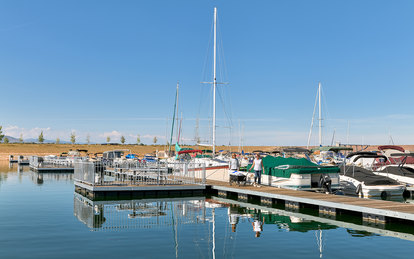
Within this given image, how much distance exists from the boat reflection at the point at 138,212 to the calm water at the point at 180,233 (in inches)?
1.6

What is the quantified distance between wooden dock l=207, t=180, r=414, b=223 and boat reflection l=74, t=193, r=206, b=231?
3255 mm

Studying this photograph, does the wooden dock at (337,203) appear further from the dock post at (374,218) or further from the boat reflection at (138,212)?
the boat reflection at (138,212)

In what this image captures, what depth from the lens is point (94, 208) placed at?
20219mm

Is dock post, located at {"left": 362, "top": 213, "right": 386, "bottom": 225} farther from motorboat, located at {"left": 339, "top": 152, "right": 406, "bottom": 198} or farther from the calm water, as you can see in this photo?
motorboat, located at {"left": 339, "top": 152, "right": 406, "bottom": 198}

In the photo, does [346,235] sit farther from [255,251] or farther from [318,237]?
[255,251]

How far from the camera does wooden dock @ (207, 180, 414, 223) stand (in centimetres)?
1570

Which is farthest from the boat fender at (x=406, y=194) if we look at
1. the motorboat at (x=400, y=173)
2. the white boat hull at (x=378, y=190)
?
the white boat hull at (x=378, y=190)

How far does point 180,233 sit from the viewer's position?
14.3 meters

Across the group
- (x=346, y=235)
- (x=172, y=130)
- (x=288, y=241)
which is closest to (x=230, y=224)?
(x=288, y=241)

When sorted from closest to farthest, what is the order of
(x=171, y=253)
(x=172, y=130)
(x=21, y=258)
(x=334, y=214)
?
(x=21, y=258) → (x=171, y=253) → (x=334, y=214) → (x=172, y=130)

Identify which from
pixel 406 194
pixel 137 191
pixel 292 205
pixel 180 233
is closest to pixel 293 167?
pixel 292 205

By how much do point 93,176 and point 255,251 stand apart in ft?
47.2

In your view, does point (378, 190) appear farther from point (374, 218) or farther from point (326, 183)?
point (374, 218)

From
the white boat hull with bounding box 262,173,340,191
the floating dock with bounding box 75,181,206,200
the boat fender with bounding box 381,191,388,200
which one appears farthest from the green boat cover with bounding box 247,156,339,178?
the floating dock with bounding box 75,181,206,200
